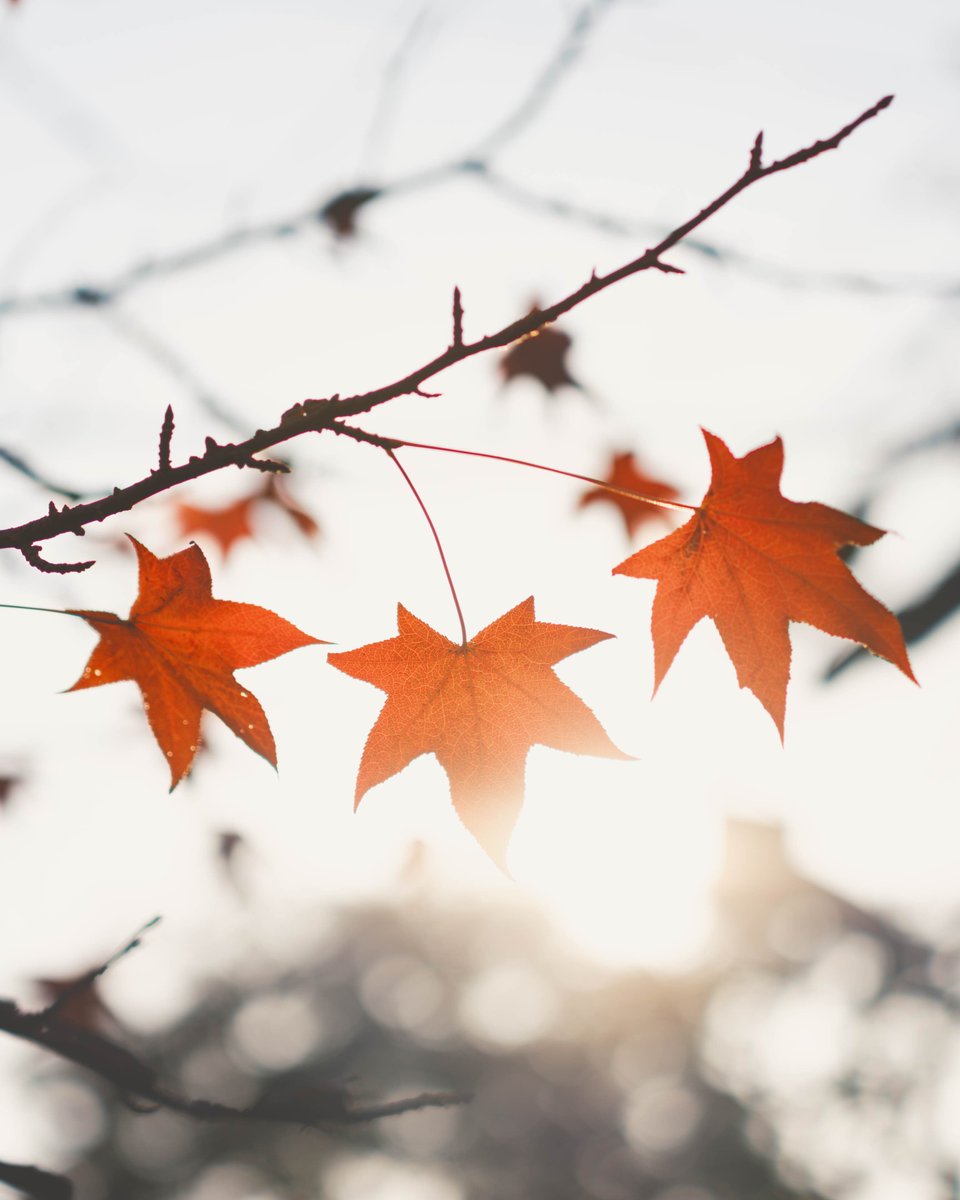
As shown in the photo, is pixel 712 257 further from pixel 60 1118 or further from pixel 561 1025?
pixel 60 1118

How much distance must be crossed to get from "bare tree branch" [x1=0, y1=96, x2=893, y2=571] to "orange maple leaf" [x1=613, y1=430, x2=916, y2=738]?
430 mm

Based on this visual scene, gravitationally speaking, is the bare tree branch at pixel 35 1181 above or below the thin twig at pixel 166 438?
below

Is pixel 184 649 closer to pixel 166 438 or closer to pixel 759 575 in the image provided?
pixel 166 438

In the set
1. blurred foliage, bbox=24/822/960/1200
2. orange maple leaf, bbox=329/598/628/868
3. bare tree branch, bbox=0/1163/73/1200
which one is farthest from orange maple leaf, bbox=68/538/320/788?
blurred foliage, bbox=24/822/960/1200

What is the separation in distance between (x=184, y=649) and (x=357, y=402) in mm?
592

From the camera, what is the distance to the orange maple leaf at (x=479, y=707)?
1344 millimetres

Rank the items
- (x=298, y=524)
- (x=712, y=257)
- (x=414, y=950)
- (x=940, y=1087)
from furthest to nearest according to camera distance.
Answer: (x=414, y=950) → (x=940, y=1087) → (x=298, y=524) → (x=712, y=257)

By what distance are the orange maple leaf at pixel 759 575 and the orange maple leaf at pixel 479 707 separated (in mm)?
176

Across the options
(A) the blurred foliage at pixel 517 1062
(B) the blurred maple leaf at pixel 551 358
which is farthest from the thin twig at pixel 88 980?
(A) the blurred foliage at pixel 517 1062

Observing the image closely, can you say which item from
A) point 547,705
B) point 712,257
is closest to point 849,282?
point 712,257

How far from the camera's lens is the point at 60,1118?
18.0 meters

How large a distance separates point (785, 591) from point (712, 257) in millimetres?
1014

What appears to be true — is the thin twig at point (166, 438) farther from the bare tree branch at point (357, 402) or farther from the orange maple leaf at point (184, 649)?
the orange maple leaf at point (184, 649)

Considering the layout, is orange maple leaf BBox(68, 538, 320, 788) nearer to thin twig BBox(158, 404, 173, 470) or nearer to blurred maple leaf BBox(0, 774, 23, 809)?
thin twig BBox(158, 404, 173, 470)
